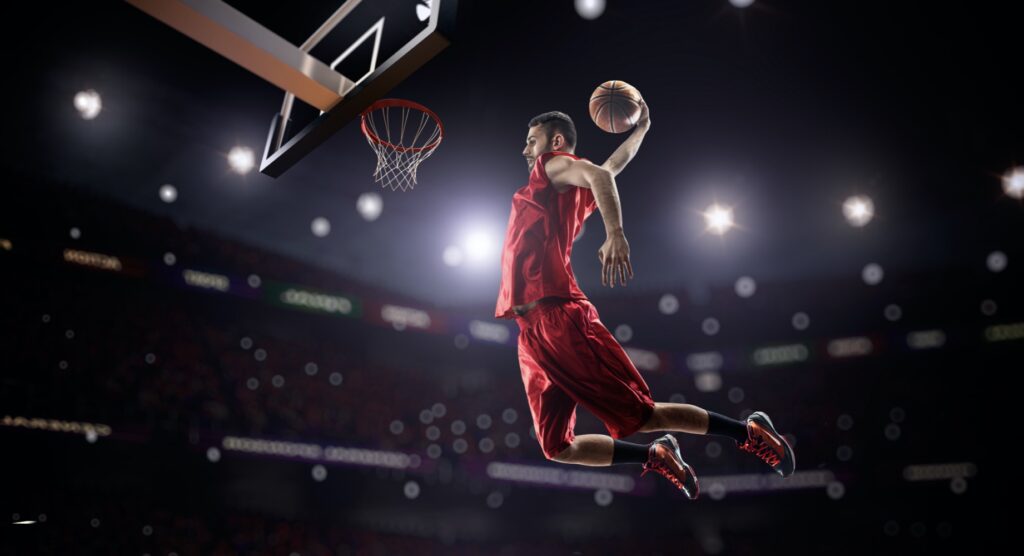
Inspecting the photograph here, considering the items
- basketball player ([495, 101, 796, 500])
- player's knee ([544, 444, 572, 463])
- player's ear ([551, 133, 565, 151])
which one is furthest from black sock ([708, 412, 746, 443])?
player's ear ([551, 133, 565, 151])

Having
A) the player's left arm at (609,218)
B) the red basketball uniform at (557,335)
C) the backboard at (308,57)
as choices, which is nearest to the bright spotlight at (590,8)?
the backboard at (308,57)

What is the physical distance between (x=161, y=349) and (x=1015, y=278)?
18.2m

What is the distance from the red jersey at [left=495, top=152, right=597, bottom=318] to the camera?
3.32 metres

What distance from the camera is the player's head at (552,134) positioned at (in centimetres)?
351

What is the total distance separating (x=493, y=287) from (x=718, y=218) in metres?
5.77

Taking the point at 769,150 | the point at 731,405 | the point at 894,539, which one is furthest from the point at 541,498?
the point at 769,150

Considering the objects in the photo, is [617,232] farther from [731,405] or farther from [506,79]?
[731,405]

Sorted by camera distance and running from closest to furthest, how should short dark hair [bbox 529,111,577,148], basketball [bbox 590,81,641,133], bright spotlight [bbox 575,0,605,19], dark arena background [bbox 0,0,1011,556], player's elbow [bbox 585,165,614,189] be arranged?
player's elbow [bbox 585,165,614,189] < short dark hair [bbox 529,111,577,148] < basketball [bbox 590,81,641,133] < bright spotlight [bbox 575,0,605,19] < dark arena background [bbox 0,0,1011,556]

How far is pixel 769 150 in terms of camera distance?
1214 cm

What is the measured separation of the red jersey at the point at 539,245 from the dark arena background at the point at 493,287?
2886mm

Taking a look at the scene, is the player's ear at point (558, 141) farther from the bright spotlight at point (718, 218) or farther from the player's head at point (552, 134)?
the bright spotlight at point (718, 218)

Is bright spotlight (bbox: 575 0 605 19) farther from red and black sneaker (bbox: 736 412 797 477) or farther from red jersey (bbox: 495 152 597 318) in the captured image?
red and black sneaker (bbox: 736 412 797 477)

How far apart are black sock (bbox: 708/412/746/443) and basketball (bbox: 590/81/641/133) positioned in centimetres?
155

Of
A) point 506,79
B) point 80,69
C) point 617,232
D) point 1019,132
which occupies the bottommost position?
point 617,232
